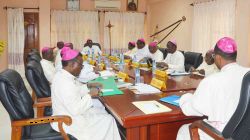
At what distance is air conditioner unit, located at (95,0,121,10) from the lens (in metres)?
7.83

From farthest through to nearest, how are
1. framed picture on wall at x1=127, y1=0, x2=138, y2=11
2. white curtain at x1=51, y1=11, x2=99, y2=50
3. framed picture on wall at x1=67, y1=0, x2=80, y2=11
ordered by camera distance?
1. framed picture on wall at x1=127, y1=0, x2=138, y2=11
2. framed picture on wall at x1=67, y1=0, x2=80, y2=11
3. white curtain at x1=51, y1=11, x2=99, y2=50

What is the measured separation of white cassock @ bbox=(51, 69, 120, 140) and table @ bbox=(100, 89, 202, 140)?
0.59ft

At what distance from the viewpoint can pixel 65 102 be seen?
1897 mm

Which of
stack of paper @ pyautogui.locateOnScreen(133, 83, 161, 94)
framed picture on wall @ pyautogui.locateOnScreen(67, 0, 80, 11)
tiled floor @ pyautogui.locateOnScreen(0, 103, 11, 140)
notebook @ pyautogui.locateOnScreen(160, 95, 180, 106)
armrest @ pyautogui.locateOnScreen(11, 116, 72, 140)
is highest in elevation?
framed picture on wall @ pyautogui.locateOnScreen(67, 0, 80, 11)

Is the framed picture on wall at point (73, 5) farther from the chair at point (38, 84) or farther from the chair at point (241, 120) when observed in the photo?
the chair at point (241, 120)

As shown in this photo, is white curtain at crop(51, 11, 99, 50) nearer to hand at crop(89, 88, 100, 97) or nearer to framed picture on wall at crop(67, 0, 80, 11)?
framed picture on wall at crop(67, 0, 80, 11)

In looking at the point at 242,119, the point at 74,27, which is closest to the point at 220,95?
the point at 242,119

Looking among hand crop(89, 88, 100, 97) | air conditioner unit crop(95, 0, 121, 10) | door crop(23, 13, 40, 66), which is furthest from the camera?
air conditioner unit crop(95, 0, 121, 10)

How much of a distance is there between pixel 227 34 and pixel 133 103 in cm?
361

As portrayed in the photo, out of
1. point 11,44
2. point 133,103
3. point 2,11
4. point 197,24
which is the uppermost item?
point 2,11

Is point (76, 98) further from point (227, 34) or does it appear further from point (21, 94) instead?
point (227, 34)

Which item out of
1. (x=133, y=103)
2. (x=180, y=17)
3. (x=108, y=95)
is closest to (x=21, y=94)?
(x=108, y=95)

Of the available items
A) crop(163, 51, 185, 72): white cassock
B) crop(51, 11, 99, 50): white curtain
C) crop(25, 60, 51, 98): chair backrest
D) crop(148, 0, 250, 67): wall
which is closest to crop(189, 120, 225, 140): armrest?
crop(25, 60, 51, 98): chair backrest

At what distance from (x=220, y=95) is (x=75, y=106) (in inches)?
41.1
